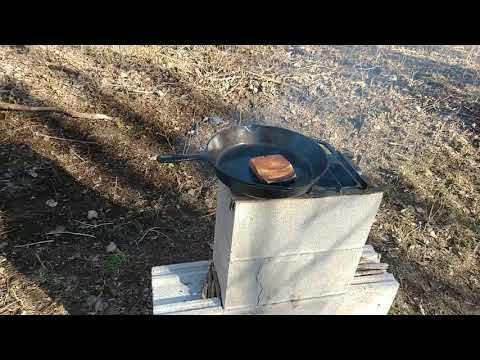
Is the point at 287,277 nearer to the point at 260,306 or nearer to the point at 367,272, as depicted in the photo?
the point at 260,306

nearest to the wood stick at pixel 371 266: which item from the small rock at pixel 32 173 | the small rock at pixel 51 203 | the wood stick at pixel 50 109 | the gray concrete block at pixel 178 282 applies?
the gray concrete block at pixel 178 282

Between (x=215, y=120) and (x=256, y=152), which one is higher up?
(x=256, y=152)

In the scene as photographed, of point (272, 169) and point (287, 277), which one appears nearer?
point (272, 169)

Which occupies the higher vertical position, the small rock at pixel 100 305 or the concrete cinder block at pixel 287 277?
the concrete cinder block at pixel 287 277

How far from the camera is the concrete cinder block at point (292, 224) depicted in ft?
8.02

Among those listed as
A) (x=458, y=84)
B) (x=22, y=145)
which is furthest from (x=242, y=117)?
(x=458, y=84)

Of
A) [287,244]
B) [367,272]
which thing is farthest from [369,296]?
[287,244]

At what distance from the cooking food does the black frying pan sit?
0.04m

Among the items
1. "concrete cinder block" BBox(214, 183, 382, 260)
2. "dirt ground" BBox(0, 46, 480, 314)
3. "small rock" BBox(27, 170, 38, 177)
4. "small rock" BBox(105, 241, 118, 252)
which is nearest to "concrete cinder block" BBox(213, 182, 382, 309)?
"concrete cinder block" BBox(214, 183, 382, 260)

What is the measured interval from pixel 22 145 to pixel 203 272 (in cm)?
327

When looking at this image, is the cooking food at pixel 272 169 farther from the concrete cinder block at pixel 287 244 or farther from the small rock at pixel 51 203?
the small rock at pixel 51 203

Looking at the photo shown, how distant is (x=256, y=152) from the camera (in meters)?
2.87

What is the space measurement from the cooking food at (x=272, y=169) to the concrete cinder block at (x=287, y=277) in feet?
2.07

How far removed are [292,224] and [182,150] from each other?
120 inches
